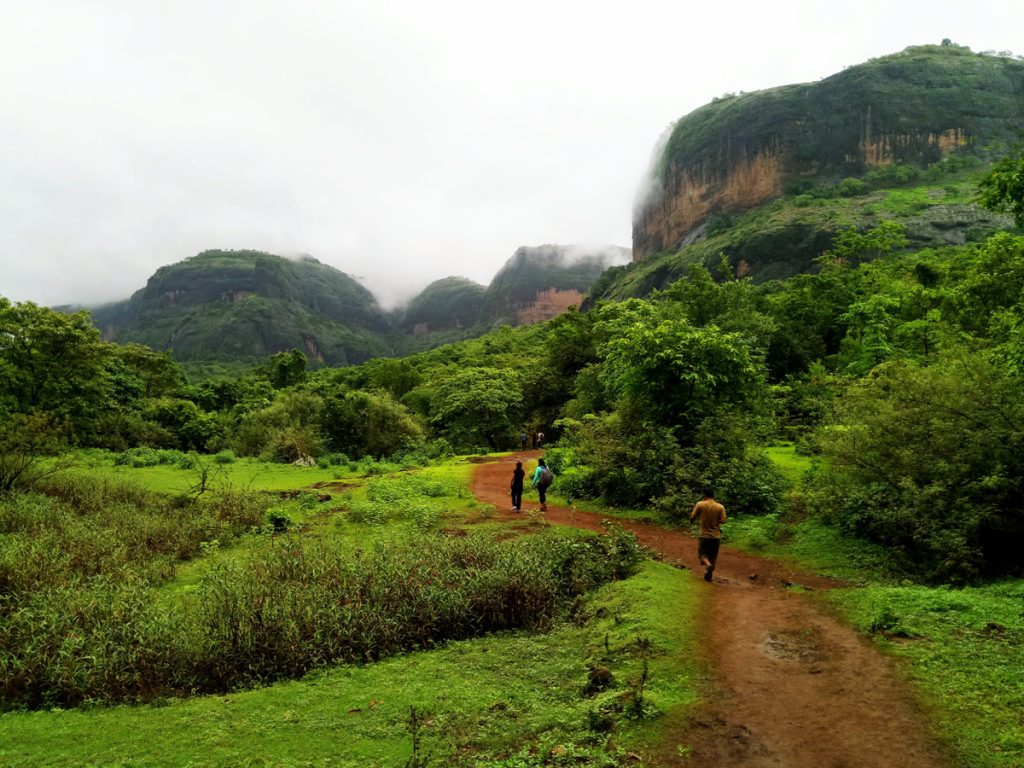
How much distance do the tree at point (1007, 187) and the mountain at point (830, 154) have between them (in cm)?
7317

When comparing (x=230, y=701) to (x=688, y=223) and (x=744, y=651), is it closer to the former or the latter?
(x=744, y=651)

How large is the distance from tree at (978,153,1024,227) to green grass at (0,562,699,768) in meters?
8.14

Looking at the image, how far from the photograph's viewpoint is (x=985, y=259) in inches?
861

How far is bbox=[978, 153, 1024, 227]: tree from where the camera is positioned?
9.01 metres

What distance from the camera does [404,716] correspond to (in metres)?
6.26

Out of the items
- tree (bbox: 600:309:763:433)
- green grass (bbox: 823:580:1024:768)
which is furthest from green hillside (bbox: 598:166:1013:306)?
green grass (bbox: 823:580:1024:768)

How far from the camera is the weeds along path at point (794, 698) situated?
5387mm

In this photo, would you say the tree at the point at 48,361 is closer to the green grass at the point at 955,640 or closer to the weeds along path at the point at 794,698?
the weeds along path at the point at 794,698

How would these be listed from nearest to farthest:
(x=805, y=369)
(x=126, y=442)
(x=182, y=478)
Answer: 1. (x=182, y=478)
2. (x=126, y=442)
3. (x=805, y=369)

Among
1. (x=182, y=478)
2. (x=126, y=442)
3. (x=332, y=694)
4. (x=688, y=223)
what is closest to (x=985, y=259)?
(x=332, y=694)

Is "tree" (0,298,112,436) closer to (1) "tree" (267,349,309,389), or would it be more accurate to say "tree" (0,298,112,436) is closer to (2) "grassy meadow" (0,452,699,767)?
(2) "grassy meadow" (0,452,699,767)

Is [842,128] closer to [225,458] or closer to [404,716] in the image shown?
[225,458]

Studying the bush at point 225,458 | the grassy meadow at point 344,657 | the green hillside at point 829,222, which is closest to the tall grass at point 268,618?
the grassy meadow at point 344,657

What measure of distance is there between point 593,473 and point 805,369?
24175mm
